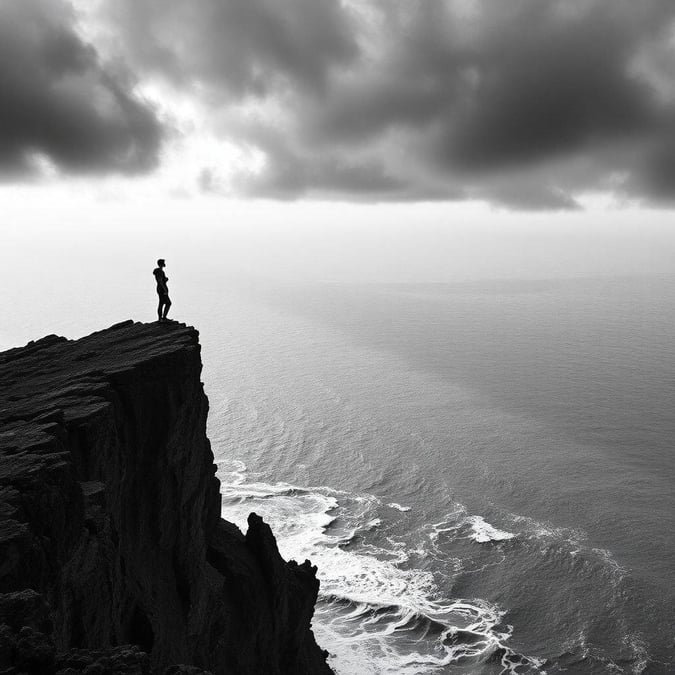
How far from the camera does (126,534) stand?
26.7m

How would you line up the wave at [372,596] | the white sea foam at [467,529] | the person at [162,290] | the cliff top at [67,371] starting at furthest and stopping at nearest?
the white sea foam at [467,529] < the wave at [372,596] < the person at [162,290] < the cliff top at [67,371]

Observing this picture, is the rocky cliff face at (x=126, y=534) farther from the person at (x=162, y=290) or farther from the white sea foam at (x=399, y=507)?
the white sea foam at (x=399, y=507)

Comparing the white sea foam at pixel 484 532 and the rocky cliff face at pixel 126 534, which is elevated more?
the rocky cliff face at pixel 126 534

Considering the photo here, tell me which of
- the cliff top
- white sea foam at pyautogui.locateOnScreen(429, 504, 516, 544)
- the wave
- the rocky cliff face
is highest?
the cliff top

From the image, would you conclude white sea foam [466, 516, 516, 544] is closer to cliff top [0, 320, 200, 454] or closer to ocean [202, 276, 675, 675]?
ocean [202, 276, 675, 675]

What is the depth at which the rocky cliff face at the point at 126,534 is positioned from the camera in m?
16.6

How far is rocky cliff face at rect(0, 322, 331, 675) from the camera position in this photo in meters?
16.6

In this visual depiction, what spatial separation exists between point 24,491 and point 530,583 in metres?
54.4

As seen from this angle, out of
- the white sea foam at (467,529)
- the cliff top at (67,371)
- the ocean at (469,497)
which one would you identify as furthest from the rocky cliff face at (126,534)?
the white sea foam at (467,529)

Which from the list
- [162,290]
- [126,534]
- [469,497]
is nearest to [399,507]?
[469,497]

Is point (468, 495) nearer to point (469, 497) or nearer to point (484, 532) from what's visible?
point (469, 497)

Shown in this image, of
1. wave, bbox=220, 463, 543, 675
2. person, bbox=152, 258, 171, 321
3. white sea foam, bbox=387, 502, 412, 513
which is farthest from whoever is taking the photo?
white sea foam, bbox=387, 502, 412, 513

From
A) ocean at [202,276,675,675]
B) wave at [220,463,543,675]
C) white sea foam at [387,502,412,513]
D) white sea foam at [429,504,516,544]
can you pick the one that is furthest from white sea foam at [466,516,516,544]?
white sea foam at [387,502,412,513]

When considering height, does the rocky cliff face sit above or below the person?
below
